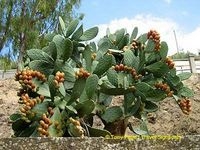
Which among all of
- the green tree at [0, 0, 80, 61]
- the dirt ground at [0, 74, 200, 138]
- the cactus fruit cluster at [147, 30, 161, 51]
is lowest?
the dirt ground at [0, 74, 200, 138]

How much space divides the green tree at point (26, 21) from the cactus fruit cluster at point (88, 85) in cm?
1661

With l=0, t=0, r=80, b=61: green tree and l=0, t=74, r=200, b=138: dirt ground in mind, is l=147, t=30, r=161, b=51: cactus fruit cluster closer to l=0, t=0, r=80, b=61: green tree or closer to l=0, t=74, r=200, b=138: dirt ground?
l=0, t=74, r=200, b=138: dirt ground

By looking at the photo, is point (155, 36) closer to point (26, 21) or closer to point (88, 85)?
point (88, 85)

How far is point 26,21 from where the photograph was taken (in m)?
22.0

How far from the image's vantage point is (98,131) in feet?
12.5

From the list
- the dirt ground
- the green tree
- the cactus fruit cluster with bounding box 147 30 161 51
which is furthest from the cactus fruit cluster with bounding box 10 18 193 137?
the green tree

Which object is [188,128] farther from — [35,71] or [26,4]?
[26,4]

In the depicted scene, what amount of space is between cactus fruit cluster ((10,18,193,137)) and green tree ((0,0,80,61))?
54.5ft

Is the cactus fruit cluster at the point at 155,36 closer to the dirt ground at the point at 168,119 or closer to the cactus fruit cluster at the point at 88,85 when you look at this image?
the cactus fruit cluster at the point at 88,85

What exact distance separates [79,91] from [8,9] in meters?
Answer: 19.5

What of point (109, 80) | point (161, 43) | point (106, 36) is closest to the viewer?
point (109, 80)

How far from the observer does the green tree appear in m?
21.6

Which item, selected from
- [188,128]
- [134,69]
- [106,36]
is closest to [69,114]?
[134,69]

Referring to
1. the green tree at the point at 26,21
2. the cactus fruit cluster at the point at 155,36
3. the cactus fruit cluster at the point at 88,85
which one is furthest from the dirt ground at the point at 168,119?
the green tree at the point at 26,21
